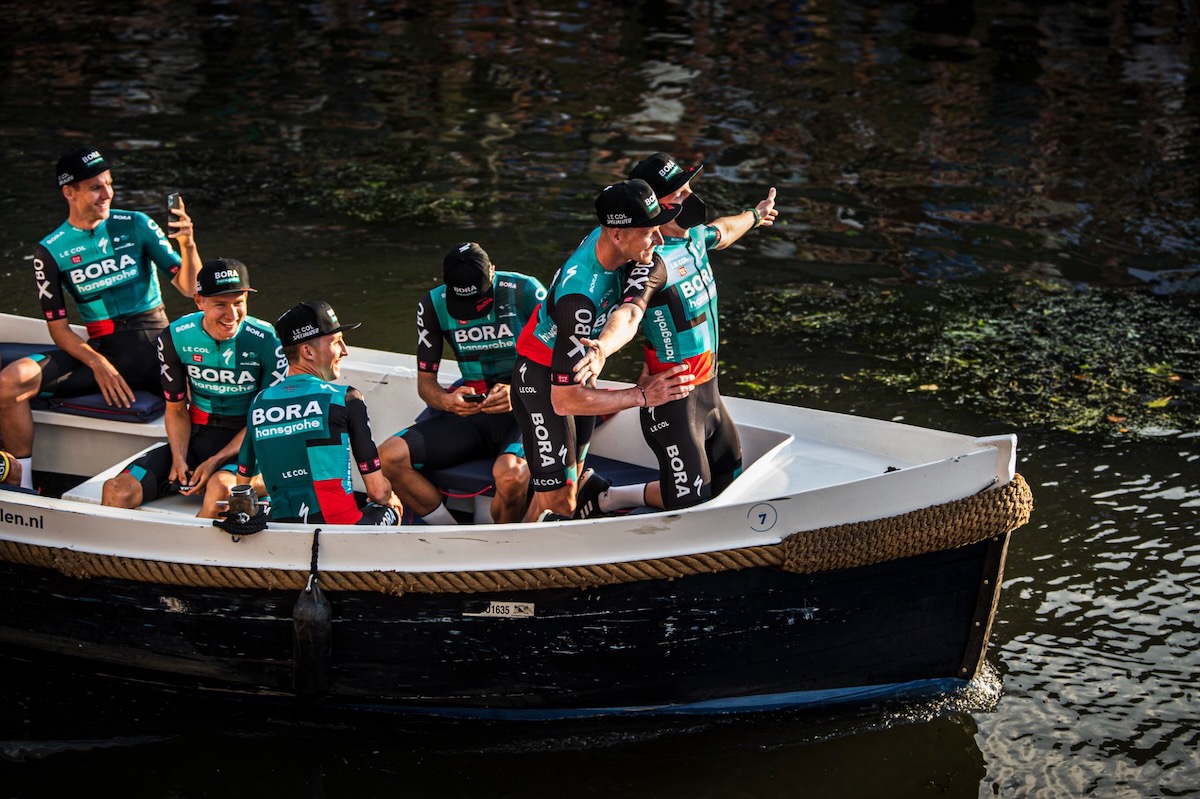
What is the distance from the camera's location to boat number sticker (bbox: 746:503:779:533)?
5.64 m

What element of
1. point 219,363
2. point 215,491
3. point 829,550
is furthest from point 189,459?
point 829,550

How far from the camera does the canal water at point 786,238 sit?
6062 millimetres

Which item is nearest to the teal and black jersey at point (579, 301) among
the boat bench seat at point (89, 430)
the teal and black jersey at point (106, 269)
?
the boat bench seat at point (89, 430)

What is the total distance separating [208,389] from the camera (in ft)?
22.4

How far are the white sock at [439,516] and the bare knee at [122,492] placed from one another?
147cm

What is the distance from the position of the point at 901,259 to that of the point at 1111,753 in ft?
21.5

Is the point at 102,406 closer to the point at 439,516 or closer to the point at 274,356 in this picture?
the point at 274,356

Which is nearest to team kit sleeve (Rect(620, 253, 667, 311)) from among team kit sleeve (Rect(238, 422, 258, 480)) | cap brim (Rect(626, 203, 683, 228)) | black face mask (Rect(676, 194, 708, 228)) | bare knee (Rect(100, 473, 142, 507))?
cap brim (Rect(626, 203, 683, 228))

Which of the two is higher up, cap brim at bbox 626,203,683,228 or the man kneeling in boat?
cap brim at bbox 626,203,683,228

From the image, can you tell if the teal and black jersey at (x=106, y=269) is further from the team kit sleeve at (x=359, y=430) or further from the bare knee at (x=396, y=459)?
the team kit sleeve at (x=359, y=430)

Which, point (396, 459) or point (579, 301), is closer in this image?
point (579, 301)

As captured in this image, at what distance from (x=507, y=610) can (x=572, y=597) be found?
294mm

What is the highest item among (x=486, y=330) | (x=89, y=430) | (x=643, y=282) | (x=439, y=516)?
(x=643, y=282)

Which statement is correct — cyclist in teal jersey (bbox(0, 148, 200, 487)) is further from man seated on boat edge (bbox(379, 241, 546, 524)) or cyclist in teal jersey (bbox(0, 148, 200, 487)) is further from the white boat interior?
man seated on boat edge (bbox(379, 241, 546, 524))
